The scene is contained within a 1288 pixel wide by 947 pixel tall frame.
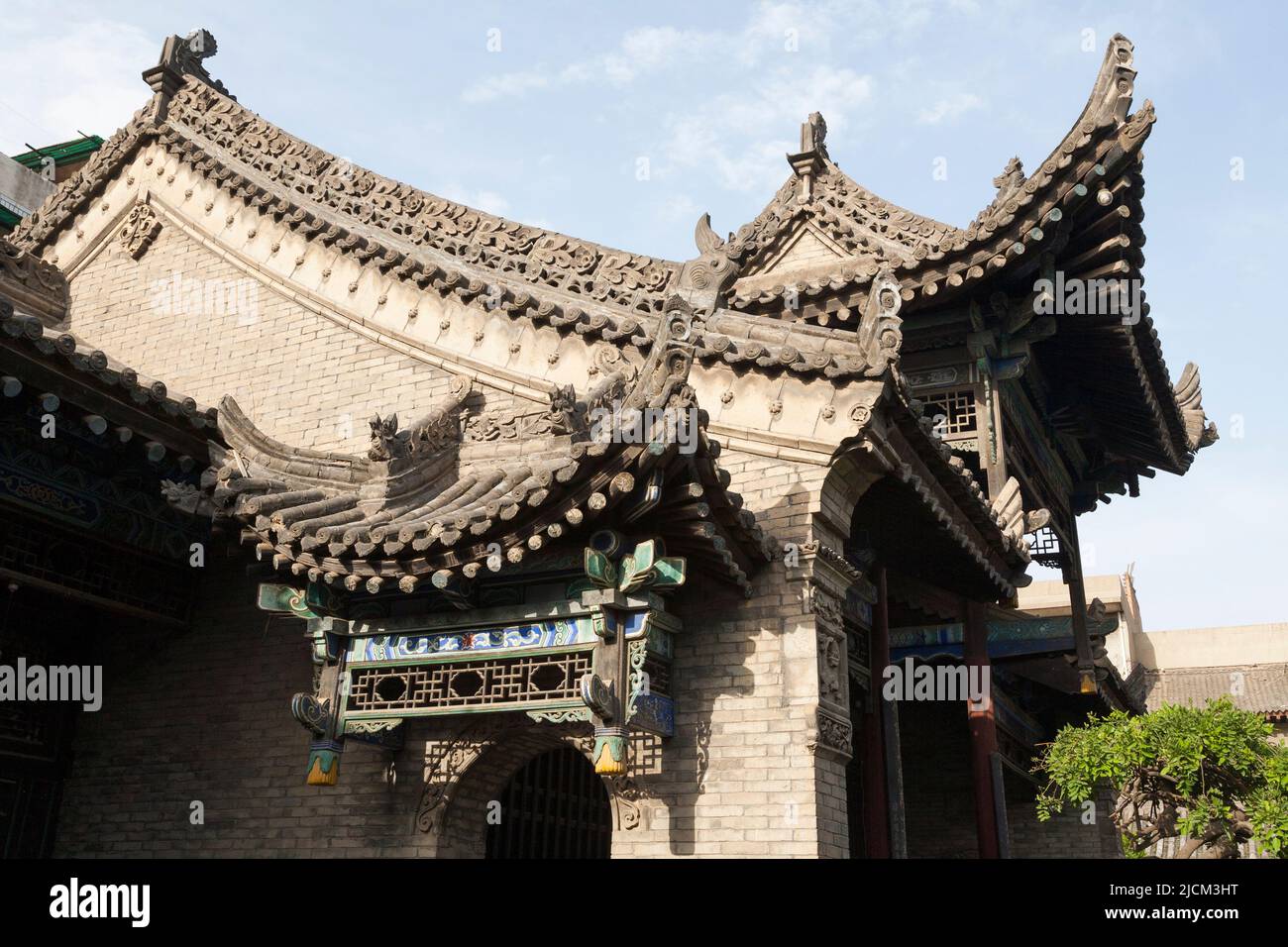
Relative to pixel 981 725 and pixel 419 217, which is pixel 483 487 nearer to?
pixel 419 217

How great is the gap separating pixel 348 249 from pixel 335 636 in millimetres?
4438

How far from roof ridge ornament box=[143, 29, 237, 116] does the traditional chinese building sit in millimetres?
52

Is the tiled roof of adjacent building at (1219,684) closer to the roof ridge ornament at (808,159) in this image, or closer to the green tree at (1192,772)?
the roof ridge ornament at (808,159)

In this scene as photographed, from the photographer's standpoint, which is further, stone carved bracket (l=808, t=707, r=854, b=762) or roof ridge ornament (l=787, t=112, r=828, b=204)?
roof ridge ornament (l=787, t=112, r=828, b=204)

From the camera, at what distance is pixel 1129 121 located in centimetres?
1064

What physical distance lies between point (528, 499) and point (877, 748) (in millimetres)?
4912

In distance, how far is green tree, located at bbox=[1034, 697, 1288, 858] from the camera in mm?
8461

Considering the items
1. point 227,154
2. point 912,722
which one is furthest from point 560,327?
point 912,722

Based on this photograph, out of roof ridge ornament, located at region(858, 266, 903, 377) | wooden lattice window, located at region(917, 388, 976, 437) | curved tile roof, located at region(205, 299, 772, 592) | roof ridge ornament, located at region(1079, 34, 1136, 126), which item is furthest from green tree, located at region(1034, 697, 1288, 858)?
roof ridge ornament, located at region(1079, 34, 1136, 126)

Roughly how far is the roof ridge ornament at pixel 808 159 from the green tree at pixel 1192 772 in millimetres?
6884

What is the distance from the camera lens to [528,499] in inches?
281

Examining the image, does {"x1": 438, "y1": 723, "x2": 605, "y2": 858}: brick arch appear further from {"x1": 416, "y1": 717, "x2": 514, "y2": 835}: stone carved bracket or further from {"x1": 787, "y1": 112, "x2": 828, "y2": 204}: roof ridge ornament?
{"x1": 787, "y1": 112, "x2": 828, "y2": 204}: roof ridge ornament

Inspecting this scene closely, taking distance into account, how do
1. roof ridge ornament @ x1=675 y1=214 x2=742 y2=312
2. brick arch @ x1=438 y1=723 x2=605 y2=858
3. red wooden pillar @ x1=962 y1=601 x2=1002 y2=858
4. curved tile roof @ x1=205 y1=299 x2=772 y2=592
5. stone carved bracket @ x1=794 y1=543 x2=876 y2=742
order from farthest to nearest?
red wooden pillar @ x1=962 y1=601 x2=1002 y2=858 < roof ridge ornament @ x1=675 y1=214 x2=742 y2=312 < brick arch @ x1=438 y1=723 x2=605 y2=858 < stone carved bracket @ x1=794 y1=543 x2=876 y2=742 < curved tile roof @ x1=205 y1=299 x2=772 y2=592

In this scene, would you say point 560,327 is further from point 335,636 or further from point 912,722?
point 912,722
